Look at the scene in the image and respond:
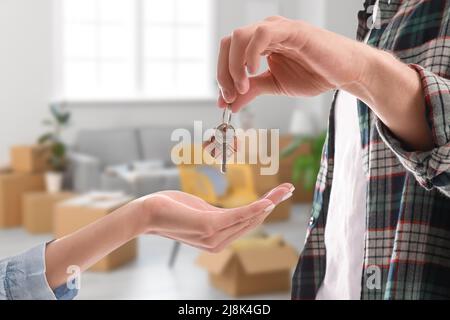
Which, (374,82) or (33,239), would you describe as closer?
(374,82)

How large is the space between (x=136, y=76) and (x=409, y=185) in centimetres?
515

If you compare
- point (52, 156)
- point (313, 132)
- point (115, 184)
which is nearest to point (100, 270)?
point (115, 184)

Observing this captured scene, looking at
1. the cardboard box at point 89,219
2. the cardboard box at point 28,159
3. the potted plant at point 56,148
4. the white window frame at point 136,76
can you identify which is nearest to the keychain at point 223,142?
the cardboard box at point 89,219

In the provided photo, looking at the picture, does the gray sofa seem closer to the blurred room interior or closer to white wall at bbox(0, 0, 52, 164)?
the blurred room interior

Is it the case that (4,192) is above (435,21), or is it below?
below

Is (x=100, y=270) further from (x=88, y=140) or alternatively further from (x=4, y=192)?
(x=88, y=140)

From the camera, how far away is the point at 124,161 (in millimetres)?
5359

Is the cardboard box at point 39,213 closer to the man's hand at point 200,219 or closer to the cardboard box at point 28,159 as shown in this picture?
the cardboard box at point 28,159

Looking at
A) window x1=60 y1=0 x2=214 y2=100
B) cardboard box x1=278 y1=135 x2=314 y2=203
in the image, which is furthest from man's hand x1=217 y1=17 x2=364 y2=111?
window x1=60 y1=0 x2=214 y2=100

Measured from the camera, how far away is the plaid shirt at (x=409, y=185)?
2.13 ft

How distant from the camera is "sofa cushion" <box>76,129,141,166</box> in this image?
533 centimetres
